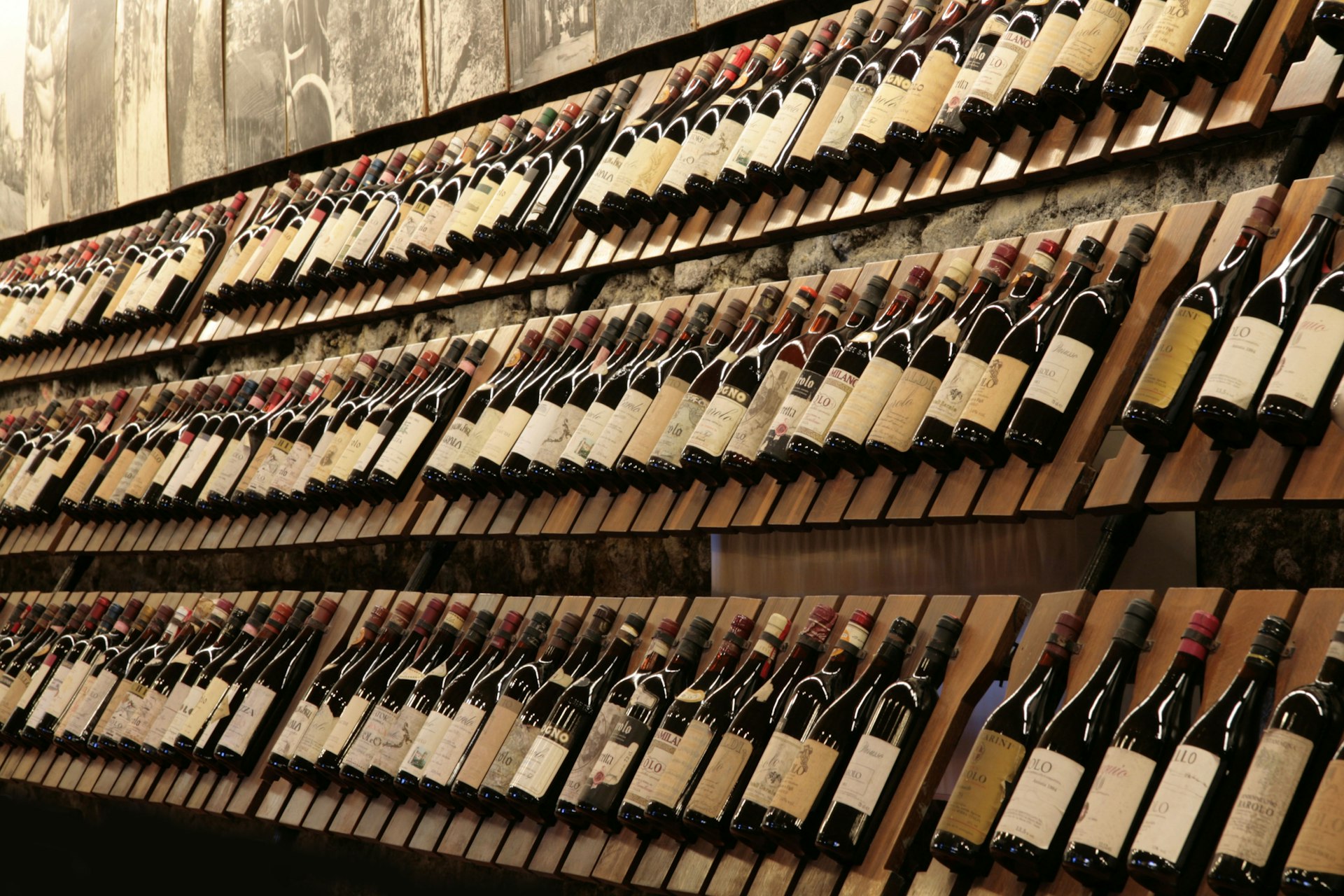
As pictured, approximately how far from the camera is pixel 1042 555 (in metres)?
2.49

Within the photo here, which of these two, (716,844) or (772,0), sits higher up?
(772,0)

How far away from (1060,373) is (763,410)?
578mm

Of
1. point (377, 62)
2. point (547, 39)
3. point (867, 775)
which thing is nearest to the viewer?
point (867, 775)

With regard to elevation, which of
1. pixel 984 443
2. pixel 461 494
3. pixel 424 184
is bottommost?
pixel 461 494

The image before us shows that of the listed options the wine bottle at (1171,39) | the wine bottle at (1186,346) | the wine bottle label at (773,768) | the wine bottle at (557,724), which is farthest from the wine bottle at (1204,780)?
the wine bottle at (557,724)

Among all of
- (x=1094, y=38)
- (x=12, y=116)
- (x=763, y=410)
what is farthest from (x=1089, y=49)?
(x=12, y=116)

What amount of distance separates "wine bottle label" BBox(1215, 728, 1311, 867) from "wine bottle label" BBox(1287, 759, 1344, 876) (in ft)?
0.12

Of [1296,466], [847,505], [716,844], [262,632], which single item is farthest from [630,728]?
[262,632]

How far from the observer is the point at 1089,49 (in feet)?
7.52

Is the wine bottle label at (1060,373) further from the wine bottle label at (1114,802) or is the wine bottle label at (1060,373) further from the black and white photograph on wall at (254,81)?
the black and white photograph on wall at (254,81)

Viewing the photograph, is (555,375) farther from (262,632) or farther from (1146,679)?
(1146,679)

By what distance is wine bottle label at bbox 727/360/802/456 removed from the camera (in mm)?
2443

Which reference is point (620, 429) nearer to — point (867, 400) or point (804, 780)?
point (867, 400)

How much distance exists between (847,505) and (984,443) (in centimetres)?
33
